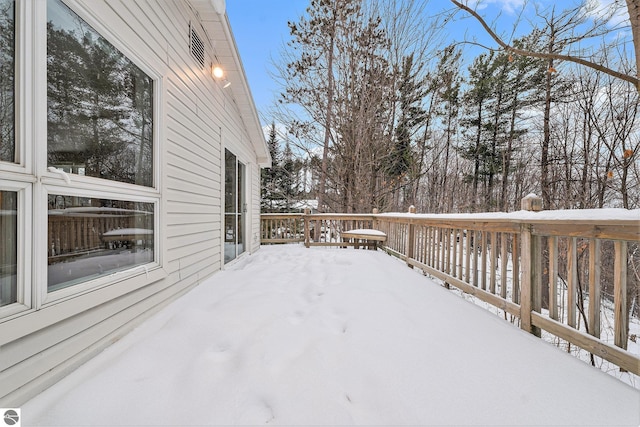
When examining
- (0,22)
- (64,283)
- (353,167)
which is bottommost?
(64,283)

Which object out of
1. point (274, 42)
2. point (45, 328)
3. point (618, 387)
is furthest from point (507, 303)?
point (274, 42)

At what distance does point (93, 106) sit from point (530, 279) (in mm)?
3335

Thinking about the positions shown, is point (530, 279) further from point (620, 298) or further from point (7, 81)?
point (7, 81)

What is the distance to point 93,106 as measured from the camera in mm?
1708

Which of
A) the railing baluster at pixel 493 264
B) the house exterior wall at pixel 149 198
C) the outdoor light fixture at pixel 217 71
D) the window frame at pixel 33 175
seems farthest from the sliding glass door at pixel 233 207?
the railing baluster at pixel 493 264

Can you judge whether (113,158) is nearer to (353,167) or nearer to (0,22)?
(0,22)

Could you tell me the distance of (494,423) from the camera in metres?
1.12

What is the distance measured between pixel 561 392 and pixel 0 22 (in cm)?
313

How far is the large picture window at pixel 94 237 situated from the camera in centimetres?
142

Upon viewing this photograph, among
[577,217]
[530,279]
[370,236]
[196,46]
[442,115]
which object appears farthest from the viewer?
[442,115]

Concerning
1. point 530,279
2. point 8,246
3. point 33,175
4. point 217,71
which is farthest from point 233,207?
point 530,279

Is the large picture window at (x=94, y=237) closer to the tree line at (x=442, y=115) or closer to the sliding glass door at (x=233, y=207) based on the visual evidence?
the sliding glass door at (x=233, y=207)

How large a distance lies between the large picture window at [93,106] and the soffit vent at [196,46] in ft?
3.85

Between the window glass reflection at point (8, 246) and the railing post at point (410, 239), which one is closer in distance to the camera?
the window glass reflection at point (8, 246)
